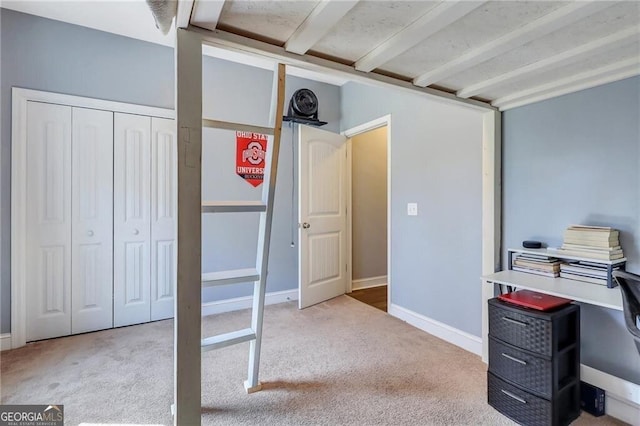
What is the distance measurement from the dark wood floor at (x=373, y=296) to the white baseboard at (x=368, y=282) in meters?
0.07

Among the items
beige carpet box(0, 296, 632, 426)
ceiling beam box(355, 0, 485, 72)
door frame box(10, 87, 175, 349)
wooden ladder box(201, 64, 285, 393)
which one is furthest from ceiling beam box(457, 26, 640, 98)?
door frame box(10, 87, 175, 349)

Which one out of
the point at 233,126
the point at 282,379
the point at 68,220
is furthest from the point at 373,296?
the point at 68,220

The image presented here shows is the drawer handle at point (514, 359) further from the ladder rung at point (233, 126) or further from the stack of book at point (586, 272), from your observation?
the ladder rung at point (233, 126)

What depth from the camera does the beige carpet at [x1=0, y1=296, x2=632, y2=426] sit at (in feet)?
5.87

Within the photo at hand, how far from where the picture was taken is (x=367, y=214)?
4.54 metres

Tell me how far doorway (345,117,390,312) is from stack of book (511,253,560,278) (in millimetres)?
2224

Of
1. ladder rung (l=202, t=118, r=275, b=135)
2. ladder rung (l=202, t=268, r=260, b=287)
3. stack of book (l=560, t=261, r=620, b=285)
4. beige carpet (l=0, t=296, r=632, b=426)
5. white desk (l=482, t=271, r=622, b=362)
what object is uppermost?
ladder rung (l=202, t=118, r=275, b=135)

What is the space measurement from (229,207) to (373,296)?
290 cm

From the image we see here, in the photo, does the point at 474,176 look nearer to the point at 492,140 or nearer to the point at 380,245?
the point at 492,140

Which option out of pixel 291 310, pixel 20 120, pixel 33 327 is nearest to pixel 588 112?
pixel 291 310

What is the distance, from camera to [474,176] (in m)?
2.58

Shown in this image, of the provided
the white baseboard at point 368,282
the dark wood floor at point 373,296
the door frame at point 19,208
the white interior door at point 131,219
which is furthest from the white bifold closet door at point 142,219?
the white baseboard at point 368,282

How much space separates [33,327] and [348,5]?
11.3ft

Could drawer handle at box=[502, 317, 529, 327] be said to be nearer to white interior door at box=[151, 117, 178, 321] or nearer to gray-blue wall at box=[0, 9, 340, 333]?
gray-blue wall at box=[0, 9, 340, 333]
